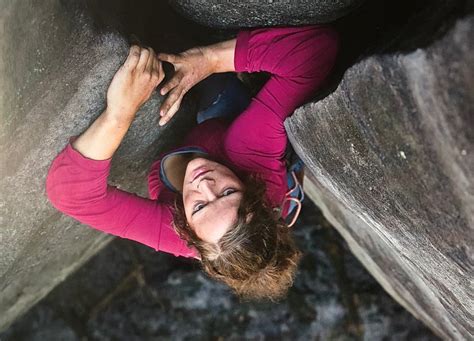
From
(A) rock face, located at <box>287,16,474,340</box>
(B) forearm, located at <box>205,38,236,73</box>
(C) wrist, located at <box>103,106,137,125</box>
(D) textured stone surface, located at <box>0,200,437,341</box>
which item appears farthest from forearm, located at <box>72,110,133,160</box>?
(D) textured stone surface, located at <box>0,200,437,341</box>

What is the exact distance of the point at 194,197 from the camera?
1.26 metres

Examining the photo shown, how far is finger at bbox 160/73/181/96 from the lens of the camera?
121 cm

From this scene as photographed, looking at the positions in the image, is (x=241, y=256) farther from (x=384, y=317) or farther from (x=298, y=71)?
(x=384, y=317)

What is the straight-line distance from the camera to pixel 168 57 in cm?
118

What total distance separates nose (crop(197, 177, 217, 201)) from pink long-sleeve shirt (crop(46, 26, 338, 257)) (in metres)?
0.11

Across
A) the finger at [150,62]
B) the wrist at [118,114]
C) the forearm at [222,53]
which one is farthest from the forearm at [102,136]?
the forearm at [222,53]

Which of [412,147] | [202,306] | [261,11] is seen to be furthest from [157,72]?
[202,306]

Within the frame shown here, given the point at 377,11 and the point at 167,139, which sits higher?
the point at 377,11

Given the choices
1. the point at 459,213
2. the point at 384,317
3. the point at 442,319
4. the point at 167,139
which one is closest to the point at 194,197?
the point at 167,139

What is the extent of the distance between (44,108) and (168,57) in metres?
→ 0.25

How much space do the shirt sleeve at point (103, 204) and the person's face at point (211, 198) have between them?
5.7 inches

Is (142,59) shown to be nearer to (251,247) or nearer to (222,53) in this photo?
(222,53)

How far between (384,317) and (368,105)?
1710 mm

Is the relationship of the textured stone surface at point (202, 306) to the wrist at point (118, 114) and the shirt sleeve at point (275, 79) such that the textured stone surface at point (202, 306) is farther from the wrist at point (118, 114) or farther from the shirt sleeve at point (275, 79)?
the wrist at point (118, 114)
